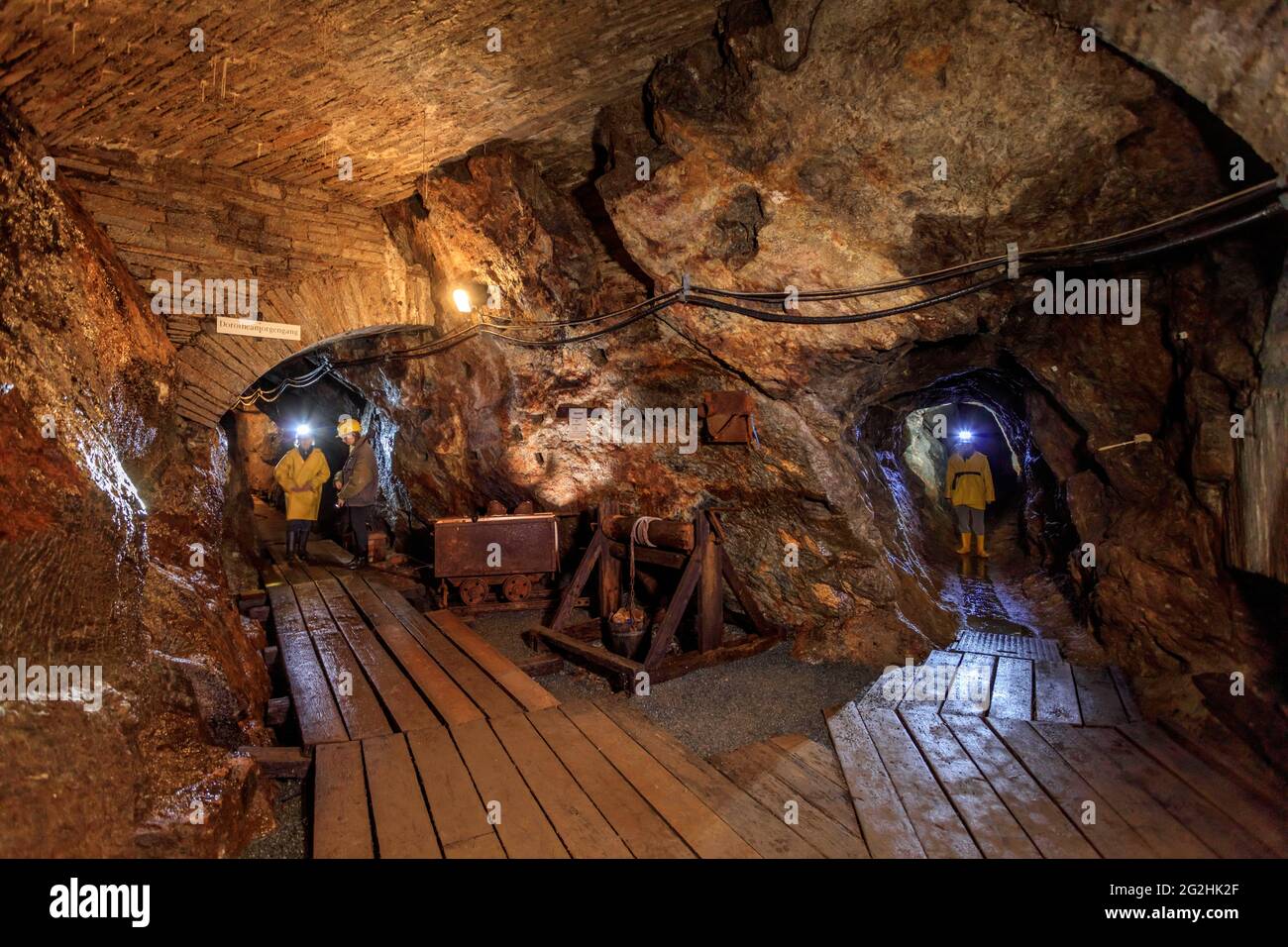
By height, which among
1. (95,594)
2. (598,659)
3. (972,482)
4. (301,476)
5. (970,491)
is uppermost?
(301,476)

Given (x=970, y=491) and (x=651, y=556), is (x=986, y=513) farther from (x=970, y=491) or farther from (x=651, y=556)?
(x=651, y=556)

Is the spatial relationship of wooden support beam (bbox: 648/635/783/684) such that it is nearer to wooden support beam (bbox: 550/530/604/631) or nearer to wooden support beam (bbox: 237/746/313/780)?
wooden support beam (bbox: 550/530/604/631)

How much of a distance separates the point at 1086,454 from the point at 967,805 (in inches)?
187

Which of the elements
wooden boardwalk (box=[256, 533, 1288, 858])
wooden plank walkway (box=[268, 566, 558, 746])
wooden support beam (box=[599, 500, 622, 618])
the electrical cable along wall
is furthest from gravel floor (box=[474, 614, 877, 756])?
the electrical cable along wall

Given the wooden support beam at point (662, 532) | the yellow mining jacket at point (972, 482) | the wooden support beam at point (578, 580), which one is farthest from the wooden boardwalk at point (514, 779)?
the yellow mining jacket at point (972, 482)

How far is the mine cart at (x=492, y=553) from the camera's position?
22.8ft

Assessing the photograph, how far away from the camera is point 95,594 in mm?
3193

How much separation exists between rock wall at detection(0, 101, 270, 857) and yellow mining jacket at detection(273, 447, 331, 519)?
3.62 metres

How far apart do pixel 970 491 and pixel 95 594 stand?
1052cm

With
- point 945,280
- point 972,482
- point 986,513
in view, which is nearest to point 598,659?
point 945,280

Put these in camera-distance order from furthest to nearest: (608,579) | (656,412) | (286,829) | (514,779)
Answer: (656,412) → (608,579) → (514,779) → (286,829)

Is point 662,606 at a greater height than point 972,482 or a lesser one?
lesser
